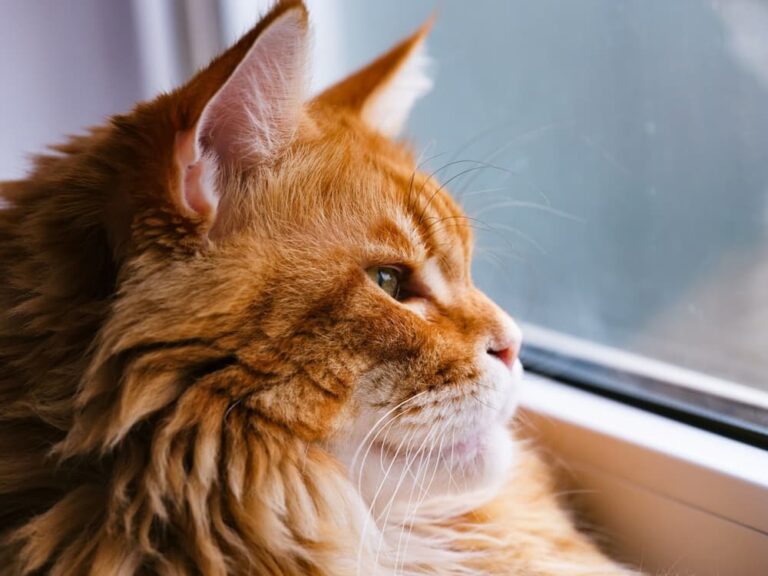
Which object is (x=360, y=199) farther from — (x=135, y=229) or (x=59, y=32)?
(x=59, y=32)

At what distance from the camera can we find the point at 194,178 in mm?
781

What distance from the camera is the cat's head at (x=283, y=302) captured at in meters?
0.75

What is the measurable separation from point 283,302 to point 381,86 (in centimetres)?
47

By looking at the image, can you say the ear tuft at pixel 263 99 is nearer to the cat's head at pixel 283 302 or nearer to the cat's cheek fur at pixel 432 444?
the cat's head at pixel 283 302

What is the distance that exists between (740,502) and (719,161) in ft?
1.68

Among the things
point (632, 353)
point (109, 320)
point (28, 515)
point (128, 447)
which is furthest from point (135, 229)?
point (632, 353)

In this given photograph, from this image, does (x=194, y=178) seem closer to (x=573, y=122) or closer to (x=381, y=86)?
(x=381, y=86)

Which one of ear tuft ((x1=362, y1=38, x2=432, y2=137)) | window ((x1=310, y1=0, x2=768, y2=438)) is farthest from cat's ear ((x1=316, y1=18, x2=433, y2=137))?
window ((x1=310, y1=0, x2=768, y2=438))

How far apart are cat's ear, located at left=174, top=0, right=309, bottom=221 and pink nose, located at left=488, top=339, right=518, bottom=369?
35 centimetres

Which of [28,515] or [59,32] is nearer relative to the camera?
[28,515]

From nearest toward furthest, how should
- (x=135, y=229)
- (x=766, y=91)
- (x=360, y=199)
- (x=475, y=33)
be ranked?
(x=135, y=229) < (x=360, y=199) < (x=766, y=91) < (x=475, y=33)

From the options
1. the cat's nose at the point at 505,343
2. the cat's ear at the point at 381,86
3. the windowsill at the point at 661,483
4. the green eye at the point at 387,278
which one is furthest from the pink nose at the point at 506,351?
the cat's ear at the point at 381,86

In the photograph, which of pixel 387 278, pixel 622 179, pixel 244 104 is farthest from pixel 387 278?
pixel 622 179

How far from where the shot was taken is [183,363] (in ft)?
2.53
